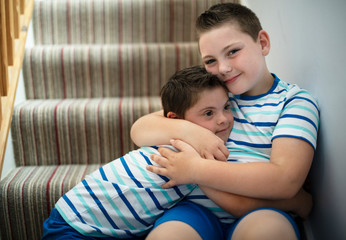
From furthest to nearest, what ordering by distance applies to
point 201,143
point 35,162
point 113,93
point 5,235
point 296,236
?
point 113,93 → point 35,162 → point 5,235 → point 201,143 → point 296,236

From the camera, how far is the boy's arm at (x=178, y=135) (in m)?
0.85

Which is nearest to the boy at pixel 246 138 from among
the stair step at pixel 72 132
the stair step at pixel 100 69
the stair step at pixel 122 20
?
the stair step at pixel 72 132

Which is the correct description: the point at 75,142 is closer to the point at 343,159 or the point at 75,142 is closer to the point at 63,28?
the point at 63,28

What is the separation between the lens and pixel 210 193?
A: 2.69 ft

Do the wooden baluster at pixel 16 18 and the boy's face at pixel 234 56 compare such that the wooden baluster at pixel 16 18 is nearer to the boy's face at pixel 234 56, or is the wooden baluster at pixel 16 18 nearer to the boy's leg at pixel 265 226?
the boy's face at pixel 234 56

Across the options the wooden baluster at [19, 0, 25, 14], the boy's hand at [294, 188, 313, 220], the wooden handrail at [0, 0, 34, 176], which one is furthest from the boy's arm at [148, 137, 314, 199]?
the wooden baluster at [19, 0, 25, 14]

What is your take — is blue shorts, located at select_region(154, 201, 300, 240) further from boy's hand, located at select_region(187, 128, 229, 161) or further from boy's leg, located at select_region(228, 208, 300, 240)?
boy's hand, located at select_region(187, 128, 229, 161)

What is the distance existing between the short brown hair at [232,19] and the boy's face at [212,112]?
0.66 feet

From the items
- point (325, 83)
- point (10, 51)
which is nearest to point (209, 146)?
point (325, 83)

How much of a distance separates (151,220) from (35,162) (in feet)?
2.69

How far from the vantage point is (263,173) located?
0.74 m

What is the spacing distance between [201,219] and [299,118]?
1.26ft

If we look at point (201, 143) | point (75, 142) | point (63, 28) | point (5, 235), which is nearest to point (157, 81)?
point (75, 142)

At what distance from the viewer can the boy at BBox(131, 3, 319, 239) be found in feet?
2.44
